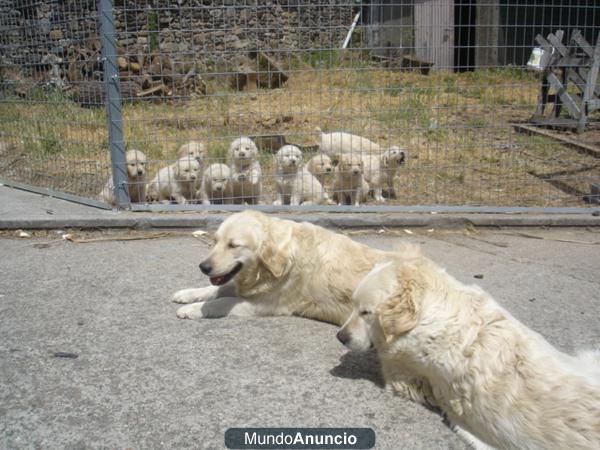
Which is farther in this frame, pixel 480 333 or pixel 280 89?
pixel 280 89

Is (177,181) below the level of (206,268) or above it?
above

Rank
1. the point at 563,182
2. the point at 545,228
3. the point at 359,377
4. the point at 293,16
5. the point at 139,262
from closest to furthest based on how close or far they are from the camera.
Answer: the point at 359,377 < the point at 139,262 < the point at 545,228 < the point at 563,182 < the point at 293,16

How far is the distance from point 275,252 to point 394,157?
3955 mm

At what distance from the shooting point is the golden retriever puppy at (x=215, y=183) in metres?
6.02

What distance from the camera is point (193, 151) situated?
619 cm

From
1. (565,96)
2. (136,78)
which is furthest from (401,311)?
(136,78)

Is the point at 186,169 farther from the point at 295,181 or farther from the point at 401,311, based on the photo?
the point at 401,311

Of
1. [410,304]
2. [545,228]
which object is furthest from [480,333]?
[545,228]

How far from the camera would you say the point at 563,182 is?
21.8 ft

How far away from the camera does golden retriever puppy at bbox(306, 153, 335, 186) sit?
671cm

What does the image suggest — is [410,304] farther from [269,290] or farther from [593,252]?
[593,252]

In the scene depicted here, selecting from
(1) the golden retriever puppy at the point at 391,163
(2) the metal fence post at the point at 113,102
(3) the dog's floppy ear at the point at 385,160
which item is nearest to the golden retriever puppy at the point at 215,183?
(2) the metal fence post at the point at 113,102

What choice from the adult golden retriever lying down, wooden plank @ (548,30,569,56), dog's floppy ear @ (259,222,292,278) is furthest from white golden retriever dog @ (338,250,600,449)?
wooden plank @ (548,30,569,56)

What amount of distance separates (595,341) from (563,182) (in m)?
4.00
